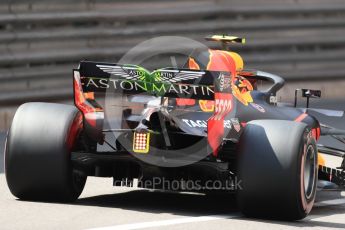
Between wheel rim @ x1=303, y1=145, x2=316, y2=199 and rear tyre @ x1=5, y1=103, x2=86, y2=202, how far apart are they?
5.43ft

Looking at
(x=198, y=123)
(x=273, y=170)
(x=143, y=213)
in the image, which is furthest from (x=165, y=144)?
(x=273, y=170)

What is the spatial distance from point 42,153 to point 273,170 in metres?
1.65

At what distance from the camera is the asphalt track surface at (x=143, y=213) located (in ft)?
25.2

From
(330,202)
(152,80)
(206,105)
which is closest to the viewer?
(152,80)

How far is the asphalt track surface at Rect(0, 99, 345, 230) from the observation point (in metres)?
7.68

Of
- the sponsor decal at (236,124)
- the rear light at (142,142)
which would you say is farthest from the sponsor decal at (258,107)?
the rear light at (142,142)

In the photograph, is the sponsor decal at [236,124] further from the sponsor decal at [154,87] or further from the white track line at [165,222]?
the white track line at [165,222]

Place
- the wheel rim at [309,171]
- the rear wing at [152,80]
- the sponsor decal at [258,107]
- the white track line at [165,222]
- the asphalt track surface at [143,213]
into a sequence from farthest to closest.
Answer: the sponsor decal at [258,107]
the wheel rim at [309,171]
the rear wing at [152,80]
the asphalt track surface at [143,213]
the white track line at [165,222]

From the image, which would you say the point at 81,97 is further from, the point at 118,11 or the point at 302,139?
the point at 118,11

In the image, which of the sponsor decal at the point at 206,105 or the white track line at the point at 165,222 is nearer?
the white track line at the point at 165,222

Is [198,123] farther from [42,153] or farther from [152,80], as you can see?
[42,153]

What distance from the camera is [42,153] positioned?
8.30 metres

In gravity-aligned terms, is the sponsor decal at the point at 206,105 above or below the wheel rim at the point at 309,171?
above

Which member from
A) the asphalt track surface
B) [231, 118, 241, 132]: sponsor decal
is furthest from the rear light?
[231, 118, 241, 132]: sponsor decal
